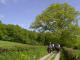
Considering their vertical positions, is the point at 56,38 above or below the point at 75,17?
below

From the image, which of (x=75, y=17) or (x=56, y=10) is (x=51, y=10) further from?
(x=75, y=17)

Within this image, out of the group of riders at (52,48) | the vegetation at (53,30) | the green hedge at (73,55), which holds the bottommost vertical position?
the green hedge at (73,55)

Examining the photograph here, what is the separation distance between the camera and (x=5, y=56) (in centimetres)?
1597

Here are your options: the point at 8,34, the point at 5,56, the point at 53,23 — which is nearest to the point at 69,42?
the point at 53,23

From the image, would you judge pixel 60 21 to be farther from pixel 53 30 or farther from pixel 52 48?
pixel 52 48

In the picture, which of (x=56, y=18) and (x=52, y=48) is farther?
(x=56, y=18)

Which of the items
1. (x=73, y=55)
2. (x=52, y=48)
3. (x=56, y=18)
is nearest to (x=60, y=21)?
(x=56, y=18)

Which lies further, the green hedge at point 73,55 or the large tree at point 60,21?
the large tree at point 60,21

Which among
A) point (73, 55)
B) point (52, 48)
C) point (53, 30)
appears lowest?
point (73, 55)

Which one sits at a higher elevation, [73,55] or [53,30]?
[53,30]

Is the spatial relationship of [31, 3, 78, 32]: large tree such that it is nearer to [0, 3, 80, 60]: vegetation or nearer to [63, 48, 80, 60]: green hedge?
[0, 3, 80, 60]: vegetation

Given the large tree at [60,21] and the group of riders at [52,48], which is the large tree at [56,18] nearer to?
the large tree at [60,21]

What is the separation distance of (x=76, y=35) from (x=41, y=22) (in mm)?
10732

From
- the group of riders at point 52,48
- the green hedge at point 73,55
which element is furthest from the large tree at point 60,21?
the green hedge at point 73,55
